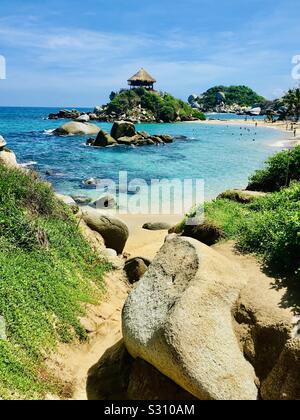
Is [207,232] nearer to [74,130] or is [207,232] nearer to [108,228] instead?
[108,228]

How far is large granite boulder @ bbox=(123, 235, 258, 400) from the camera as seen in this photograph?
520cm

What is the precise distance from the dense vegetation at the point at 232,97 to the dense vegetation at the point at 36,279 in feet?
451

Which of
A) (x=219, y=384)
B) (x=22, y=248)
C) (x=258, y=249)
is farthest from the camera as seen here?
(x=22, y=248)

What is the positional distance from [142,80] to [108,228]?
8213 cm

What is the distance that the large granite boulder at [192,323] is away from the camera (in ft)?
17.0

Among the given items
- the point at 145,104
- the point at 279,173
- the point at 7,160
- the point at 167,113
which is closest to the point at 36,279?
the point at 7,160

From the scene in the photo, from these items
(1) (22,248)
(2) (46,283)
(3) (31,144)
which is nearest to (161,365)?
(2) (46,283)

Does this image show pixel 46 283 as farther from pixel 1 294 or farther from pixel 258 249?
pixel 258 249

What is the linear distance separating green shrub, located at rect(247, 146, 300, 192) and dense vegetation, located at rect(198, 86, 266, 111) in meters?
132

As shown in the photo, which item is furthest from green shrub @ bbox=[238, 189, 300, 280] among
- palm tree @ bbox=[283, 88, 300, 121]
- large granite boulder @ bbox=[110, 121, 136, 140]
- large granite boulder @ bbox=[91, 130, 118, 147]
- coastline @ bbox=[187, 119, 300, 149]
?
palm tree @ bbox=[283, 88, 300, 121]

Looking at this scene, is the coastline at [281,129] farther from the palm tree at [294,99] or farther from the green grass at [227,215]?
the green grass at [227,215]

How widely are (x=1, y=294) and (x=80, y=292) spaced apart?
2.24 meters

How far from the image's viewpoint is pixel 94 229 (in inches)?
482

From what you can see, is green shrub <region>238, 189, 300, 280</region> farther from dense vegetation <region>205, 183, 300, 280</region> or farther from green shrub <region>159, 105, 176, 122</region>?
green shrub <region>159, 105, 176, 122</region>
